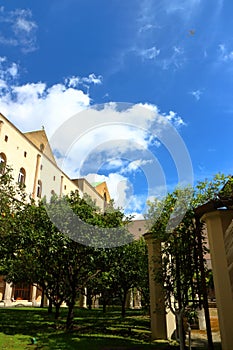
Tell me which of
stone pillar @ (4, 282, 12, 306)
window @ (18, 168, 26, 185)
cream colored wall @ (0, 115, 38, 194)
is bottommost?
stone pillar @ (4, 282, 12, 306)

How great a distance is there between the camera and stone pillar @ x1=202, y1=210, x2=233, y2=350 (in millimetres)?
7066

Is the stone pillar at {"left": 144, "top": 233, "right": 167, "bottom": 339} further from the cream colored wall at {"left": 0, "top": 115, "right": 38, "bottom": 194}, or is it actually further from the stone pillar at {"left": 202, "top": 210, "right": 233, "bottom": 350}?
the cream colored wall at {"left": 0, "top": 115, "right": 38, "bottom": 194}

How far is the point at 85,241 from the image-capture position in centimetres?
1215

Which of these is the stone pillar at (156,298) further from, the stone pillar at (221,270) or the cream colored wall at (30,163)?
the cream colored wall at (30,163)

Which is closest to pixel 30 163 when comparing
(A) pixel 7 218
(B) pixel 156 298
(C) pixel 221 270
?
(A) pixel 7 218

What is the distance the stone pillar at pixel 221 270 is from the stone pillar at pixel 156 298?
303 cm

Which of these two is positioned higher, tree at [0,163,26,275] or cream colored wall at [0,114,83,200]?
cream colored wall at [0,114,83,200]

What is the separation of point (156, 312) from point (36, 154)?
25.0 metres

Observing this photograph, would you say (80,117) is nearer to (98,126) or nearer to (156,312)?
(98,126)

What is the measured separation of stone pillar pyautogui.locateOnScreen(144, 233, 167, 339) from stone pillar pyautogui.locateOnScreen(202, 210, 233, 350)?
3.03m

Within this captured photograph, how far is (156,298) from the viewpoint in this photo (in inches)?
407

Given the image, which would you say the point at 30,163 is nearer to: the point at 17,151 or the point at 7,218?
the point at 17,151

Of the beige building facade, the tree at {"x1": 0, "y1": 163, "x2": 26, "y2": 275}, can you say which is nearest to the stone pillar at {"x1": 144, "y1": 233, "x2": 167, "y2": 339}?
the tree at {"x1": 0, "y1": 163, "x2": 26, "y2": 275}

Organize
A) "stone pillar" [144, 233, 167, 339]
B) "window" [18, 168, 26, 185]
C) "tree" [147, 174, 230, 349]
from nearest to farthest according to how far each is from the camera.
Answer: "tree" [147, 174, 230, 349], "stone pillar" [144, 233, 167, 339], "window" [18, 168, 26, 185]
